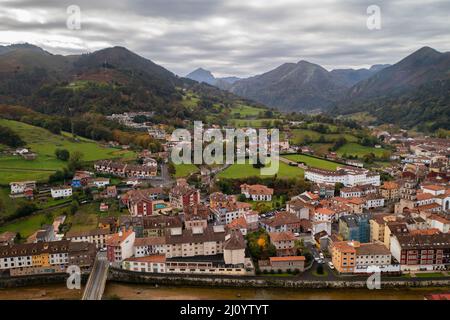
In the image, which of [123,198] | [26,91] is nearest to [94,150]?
[123,198]

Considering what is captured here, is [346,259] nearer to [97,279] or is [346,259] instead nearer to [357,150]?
[97,279]

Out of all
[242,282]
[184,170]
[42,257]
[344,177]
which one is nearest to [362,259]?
[242,282]

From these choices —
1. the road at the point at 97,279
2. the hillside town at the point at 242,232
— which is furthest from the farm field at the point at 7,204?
the road at the point at 97,279

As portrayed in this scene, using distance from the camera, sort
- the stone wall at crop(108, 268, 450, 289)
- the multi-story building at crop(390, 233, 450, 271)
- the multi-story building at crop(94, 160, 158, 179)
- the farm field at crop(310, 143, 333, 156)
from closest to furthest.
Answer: the stone wall at crop(108, 268, 450, 289)
the multi-story building at crop(390, 233, 450, 271)
the multi-story building at crop(94, 160, 158, 179)
the farm field at crop(310, 143, 333, 156)

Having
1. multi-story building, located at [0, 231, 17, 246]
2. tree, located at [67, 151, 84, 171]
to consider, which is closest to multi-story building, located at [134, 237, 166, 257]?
multi-story building, located at [0, 231, 17, 246]

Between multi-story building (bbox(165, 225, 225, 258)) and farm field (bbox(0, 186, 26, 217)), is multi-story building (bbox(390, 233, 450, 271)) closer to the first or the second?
multi-story building (bbox(165, 225, 225, 258))

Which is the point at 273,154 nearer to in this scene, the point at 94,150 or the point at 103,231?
the point at 94,150
